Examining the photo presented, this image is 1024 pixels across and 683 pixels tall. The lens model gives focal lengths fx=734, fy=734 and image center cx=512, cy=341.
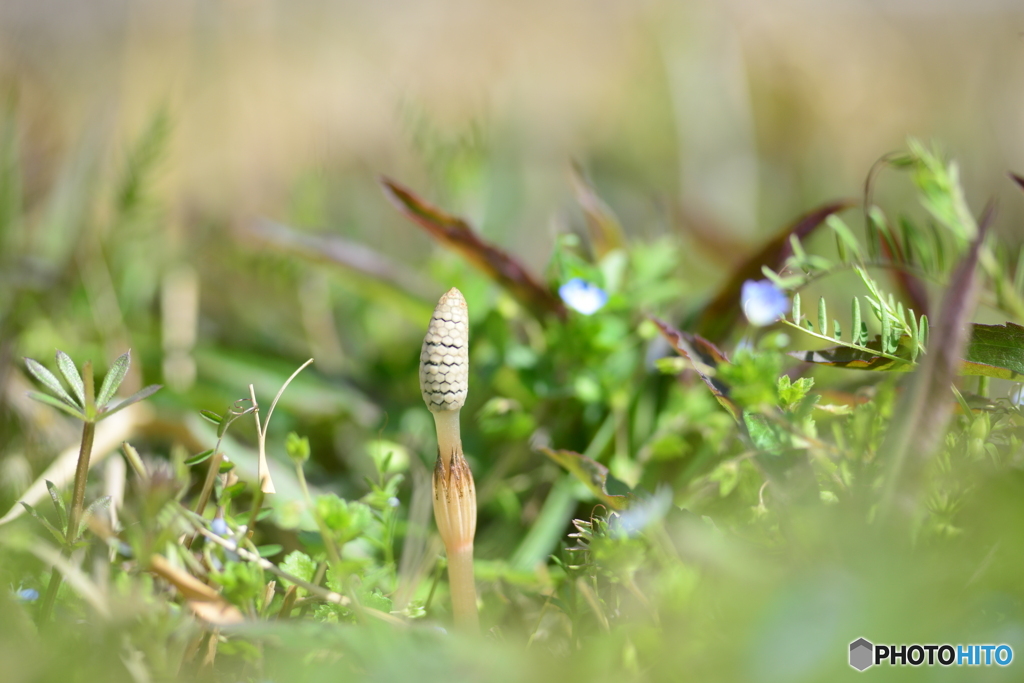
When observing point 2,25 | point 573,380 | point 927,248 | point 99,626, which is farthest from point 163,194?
point 927,248

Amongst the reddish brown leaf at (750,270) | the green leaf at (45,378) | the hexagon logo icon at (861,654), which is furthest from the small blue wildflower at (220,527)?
the reddish brown leaf at (750,270)

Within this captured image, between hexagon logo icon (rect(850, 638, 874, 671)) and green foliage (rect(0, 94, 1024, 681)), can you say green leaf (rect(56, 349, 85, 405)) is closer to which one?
green foliage (rect(0, 94, 1024, 681))

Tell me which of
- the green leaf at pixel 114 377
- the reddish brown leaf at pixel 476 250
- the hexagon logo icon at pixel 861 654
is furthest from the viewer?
the reddish brown leaf at pixel 476 250

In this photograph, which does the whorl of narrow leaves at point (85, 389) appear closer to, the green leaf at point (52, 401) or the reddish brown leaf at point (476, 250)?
the green leaf at point (52, 401)

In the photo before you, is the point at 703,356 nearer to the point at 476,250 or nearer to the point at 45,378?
the point at 476,250

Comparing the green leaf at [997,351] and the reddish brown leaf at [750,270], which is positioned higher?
the reddish brown leaf at [750,270]

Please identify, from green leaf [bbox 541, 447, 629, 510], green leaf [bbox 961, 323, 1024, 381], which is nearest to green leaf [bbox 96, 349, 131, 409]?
green leaf [bbox 541, 447, 629, 510]

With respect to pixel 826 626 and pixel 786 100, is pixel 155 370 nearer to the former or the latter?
pixel 826 626
